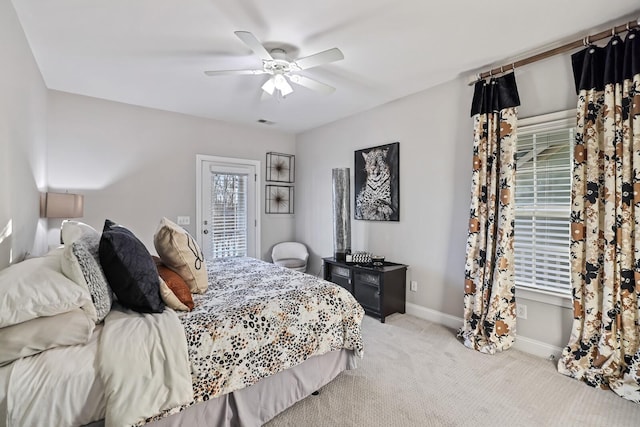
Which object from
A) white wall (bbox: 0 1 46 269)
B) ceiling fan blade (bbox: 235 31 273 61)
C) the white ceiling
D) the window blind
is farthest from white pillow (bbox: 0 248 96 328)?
the window blind

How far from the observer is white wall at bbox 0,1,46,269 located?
1802 millimetres

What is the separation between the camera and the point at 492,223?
2668 millimetres

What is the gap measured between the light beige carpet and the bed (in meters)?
0.18

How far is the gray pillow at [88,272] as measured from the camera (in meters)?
1.36

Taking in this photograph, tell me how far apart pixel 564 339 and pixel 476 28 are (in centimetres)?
257

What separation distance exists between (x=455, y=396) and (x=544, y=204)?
1755mm

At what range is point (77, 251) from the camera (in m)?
1.41

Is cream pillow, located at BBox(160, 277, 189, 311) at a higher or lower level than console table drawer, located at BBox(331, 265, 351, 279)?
higher

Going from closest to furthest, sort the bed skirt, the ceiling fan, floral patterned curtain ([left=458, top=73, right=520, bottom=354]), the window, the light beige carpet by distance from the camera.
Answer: the bed skirt < the light beige carpet < the ceiling fan < the window < floral patterned curtain ([left=458, top=73, right=520, bottom=354])

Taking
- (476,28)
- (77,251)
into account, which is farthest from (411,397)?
(476,28)

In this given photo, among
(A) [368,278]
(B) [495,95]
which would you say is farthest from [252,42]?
(A) [368,278]

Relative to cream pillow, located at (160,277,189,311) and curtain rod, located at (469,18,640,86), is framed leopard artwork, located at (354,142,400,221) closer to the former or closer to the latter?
curtain rod, located at (469,18,640,86)

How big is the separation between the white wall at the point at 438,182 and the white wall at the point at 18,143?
3.42 metres

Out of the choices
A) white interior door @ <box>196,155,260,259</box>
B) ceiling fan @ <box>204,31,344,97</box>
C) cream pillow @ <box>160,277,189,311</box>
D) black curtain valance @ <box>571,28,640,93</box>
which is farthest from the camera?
white interior door @ <box>196,155,260,259</box>
